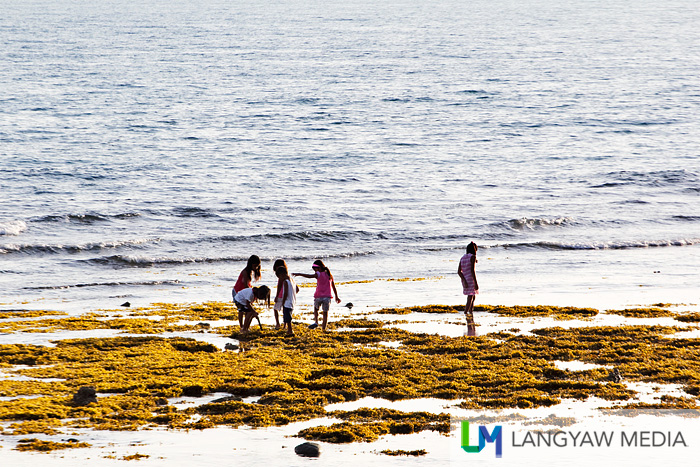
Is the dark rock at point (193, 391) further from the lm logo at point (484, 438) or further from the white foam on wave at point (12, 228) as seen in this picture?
the white foam on wave at point (12, 228)

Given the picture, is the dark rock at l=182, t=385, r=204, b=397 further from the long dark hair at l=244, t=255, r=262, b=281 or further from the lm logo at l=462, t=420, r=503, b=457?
the long dark hair at l=244, t=255, r=262, b=281

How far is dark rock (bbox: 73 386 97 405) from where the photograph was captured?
10586 millimetres

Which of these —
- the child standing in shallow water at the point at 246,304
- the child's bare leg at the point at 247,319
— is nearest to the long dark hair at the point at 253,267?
the child standing in shallow water at the point at 246,304

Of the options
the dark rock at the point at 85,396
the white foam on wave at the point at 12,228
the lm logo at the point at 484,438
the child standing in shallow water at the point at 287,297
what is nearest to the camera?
the lm logo at the point at 484,438

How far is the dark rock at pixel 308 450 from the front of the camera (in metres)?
8.82

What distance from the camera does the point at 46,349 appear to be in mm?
13883

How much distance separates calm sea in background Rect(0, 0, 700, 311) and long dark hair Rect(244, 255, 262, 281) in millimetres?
4207

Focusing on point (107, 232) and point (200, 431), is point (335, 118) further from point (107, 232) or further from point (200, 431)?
point (200, 431)

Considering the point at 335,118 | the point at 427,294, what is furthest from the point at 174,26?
the point at 427,294

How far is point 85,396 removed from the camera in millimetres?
10664

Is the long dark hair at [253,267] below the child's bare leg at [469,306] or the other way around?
the other way around

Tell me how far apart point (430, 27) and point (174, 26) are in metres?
42.6

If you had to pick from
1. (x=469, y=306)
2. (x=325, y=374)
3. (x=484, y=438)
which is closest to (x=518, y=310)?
(x=469, y=306)

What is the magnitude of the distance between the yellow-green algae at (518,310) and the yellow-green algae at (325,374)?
1817mm
